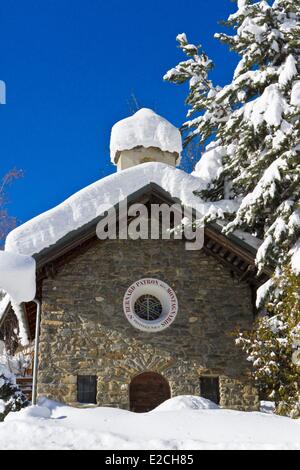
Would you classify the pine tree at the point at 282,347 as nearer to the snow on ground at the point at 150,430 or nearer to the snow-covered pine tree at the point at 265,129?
the snow-covered pine tree at the point at 265,129

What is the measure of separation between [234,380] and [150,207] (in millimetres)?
3808

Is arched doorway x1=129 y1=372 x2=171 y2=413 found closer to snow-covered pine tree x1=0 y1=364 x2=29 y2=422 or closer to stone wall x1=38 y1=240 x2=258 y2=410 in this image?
stone wall x1=38 y1=240 x2=258 y2=410

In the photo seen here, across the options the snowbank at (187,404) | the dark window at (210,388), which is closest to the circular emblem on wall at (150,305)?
the dark window at (210,388)

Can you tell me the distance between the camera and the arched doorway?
1273 cm

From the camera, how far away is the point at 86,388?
12.3 metres

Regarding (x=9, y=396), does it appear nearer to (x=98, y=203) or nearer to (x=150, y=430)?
(x=150, y=430)

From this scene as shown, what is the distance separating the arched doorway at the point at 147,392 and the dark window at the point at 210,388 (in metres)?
0.67

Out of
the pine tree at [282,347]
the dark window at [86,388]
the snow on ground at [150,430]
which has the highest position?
the pine tree at [282,347]

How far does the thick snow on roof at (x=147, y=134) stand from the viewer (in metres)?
16.5

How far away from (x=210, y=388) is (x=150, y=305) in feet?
6.51
